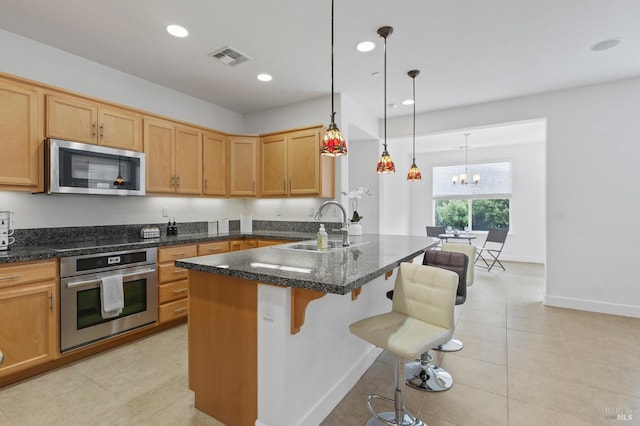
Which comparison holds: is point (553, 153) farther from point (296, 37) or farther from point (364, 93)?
point (296, 37)

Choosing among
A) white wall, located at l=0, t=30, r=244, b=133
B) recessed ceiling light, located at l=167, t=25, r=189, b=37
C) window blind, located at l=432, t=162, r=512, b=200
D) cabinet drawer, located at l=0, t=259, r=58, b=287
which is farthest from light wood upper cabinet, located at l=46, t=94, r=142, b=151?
window blind, located at l=432, t=162, r=512, b=200

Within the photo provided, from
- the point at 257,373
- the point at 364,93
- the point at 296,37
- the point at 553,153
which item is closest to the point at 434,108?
the point at 364,93

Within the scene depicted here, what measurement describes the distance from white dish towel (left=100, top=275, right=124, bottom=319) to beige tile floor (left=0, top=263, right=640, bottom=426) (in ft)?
1.28

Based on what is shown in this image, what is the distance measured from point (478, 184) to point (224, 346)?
25.2 ft

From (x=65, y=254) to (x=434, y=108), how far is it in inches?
192

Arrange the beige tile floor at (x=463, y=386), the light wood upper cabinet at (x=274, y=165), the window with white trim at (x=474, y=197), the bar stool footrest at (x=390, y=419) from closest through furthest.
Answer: the bar stool footrest at (x=390, y=419)
the beige tile floor at (x=463, y=386)
the light wood upper cabinet at (x=274, y=165)
the window with white trim at (x=474, y=197)

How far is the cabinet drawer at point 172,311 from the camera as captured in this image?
3.10 metres

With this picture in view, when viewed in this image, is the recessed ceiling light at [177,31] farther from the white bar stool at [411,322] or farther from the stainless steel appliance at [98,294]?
the white bar stool at [411,322]

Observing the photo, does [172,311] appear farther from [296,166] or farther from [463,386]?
[463,386]

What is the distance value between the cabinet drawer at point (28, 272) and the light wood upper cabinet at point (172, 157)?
1.29 metres

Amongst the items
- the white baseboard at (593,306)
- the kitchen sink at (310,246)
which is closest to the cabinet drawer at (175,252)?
the kitchen sink at (310,246)

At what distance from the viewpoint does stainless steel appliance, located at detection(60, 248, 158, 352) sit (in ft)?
7.98

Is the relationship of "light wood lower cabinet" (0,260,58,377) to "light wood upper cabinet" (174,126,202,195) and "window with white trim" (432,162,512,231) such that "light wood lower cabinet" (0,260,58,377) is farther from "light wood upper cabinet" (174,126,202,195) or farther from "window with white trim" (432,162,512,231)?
"window with white trim" (432,162,512,231)

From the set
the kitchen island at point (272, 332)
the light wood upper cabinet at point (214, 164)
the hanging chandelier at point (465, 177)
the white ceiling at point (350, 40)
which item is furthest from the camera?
the hanging chandelier at point (465, 177)
